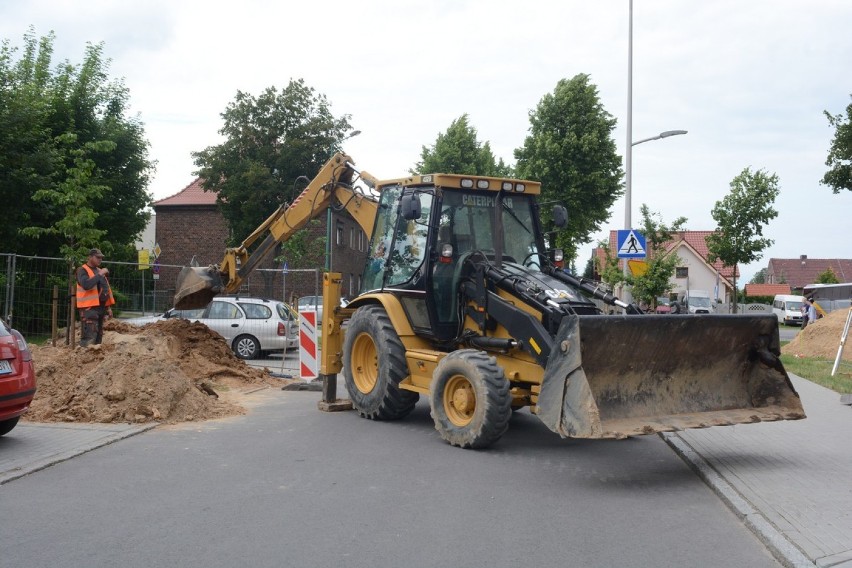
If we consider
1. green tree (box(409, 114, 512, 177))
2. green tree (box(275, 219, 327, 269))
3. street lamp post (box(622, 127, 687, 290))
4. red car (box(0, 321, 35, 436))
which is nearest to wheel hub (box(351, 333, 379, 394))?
red car (box(0, 321, 35, 436))

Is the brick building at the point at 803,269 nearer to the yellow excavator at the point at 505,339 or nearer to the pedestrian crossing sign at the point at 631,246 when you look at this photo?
the pedestrian crossing sign at the point at 631,246

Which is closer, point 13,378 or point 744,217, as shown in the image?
point 13,378

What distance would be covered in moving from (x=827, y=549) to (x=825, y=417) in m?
6.37

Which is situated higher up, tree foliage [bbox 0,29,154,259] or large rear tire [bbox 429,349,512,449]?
tree foliage [bbox 0,29,154,259]

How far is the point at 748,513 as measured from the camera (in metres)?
5.91

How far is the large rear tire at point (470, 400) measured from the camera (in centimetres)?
802

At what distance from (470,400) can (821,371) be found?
12.4 metres

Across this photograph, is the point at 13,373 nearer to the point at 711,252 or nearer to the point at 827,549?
the point at 827,549

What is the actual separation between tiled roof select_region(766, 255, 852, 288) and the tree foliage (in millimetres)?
95257

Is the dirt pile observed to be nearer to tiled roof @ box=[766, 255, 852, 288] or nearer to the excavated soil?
the excavated soil

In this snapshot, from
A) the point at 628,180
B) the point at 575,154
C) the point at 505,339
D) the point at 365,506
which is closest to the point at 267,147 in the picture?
the point at 575,154

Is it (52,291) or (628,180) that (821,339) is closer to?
(628,180)

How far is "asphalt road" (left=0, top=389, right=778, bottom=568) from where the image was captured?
5.05 meters

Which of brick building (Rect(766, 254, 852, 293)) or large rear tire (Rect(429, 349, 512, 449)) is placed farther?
brick building (Rect(766, 254, 852, 293))
